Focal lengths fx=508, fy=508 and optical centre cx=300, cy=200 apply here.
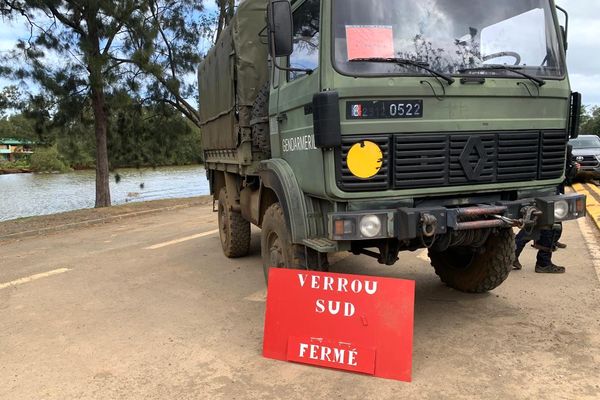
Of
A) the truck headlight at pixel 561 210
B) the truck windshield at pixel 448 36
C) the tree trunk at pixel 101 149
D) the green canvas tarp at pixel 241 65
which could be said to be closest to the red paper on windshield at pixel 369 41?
the truck windshield at pixel 448 36

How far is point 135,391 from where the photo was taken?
11.0 ft

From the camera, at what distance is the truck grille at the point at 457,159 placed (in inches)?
140

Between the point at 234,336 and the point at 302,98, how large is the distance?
205 cm

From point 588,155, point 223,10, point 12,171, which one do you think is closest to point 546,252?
point 588,155

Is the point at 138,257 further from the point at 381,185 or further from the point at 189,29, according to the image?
the point at 189,29

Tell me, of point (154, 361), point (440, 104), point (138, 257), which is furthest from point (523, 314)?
point (138, 257)

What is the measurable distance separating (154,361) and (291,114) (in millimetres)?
2244

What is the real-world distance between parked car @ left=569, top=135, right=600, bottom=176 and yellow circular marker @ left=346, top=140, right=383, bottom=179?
14.5 meters

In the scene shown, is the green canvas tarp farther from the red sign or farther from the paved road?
the red sign

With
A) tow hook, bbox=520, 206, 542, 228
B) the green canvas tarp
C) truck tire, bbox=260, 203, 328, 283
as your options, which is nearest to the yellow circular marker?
truck tire, bbox=260, 203, 328, 283

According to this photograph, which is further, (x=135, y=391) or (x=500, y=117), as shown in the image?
(x=500, y=117)

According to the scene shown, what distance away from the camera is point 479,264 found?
4.93 meters

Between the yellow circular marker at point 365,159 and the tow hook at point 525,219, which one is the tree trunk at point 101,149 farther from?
the tow hook at point 525,219

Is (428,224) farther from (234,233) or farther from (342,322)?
(234,233)
